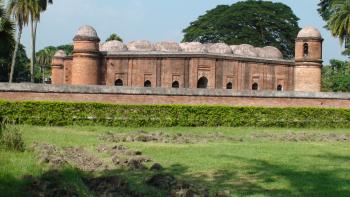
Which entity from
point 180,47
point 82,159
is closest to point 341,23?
point 180,47

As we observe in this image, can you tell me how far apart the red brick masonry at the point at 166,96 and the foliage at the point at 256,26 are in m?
26.7

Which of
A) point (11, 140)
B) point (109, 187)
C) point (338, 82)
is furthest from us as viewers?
point (338, 82)

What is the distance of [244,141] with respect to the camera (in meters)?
15.7

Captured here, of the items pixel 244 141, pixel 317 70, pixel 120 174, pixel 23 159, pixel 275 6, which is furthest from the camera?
pixel 275 6

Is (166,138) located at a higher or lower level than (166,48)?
lower

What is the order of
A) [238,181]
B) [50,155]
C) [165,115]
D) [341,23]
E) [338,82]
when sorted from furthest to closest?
[338,82]
[341,23]
[165,115]
[50,155]
[238,181]

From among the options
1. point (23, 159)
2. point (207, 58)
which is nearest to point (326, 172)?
point (23, 159)

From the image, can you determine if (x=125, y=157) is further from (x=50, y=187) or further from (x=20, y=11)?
(x=20, y=11)

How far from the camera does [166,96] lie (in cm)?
2214

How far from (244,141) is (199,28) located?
40.0 metres

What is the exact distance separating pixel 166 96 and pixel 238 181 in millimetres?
13658

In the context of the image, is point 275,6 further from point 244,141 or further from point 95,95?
point 244,141

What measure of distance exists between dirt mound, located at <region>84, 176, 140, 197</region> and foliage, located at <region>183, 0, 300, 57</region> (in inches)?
1714

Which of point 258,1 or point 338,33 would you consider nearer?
point 338,33
